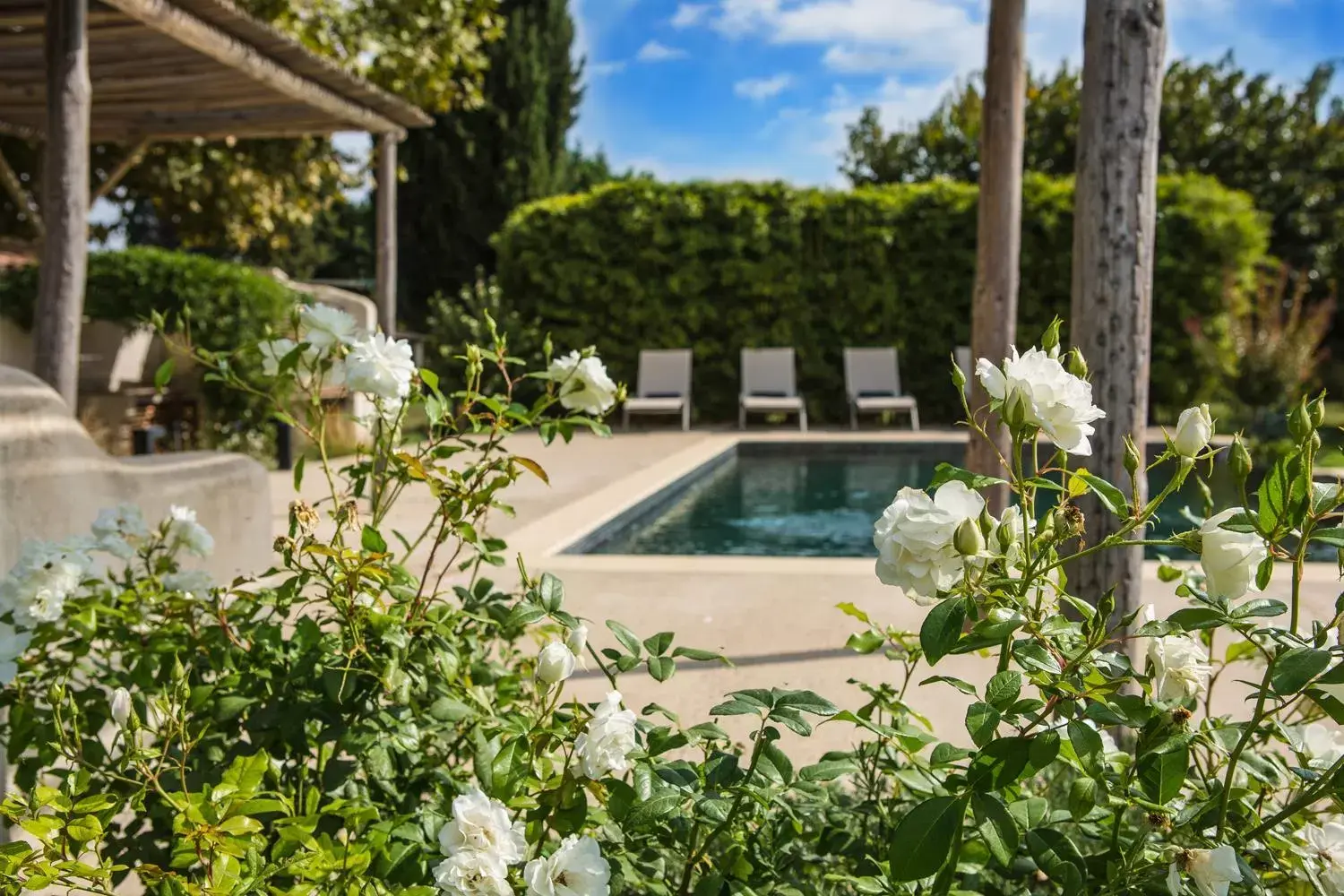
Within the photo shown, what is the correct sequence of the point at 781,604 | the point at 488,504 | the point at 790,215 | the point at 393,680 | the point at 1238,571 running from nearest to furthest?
1. the point at 1238,571
2. the point at 393,680
3. the point at 488,504
4. the point at 781,604
5. the point at 790,215

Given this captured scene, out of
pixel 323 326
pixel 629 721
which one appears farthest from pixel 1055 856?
pixel 323 326

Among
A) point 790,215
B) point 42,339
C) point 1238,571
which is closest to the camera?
point 1238,571

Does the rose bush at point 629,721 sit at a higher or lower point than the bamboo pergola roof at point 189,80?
lower

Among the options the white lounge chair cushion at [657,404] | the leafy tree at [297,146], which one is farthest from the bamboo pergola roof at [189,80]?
the white lounge chair cushion at [657,404]

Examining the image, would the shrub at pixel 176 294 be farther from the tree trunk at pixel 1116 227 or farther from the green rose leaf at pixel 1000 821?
the green rose leaf at pixel 1000 821

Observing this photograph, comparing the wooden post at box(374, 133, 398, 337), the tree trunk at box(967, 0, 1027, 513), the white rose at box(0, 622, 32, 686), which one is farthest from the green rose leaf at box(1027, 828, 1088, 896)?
the wooden post at box(374, 133, 398, 337)

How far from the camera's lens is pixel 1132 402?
117 inches

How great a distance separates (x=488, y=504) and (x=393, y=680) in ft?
1.09

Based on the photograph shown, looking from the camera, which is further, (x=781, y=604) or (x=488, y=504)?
(x=781, y=604)

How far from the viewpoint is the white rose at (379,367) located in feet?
4.96

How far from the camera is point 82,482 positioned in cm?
260

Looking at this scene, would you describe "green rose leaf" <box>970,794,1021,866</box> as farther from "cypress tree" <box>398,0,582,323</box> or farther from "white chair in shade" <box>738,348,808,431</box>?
"cypress tree" <box>398,0,582,323</box>

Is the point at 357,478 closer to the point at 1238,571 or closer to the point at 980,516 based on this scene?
the point at 980,516

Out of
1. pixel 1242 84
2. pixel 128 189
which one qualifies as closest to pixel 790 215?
pixel 128 189
